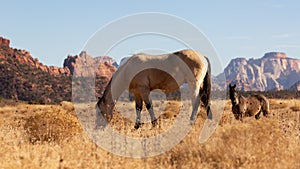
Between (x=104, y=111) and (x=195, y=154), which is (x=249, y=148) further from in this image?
(x=104, y=111)

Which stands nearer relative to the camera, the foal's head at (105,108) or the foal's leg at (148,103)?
the foal's head at (105,108)

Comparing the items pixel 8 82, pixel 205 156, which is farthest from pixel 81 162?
pixel 8 82

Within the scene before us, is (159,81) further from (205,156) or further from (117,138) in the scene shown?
(205,156)

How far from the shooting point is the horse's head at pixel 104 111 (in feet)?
34.3

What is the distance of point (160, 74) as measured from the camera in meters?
11.9

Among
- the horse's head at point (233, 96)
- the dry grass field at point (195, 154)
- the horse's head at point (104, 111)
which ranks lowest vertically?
the dry grass field at point (195, 154)

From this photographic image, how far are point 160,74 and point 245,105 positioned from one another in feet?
11.0

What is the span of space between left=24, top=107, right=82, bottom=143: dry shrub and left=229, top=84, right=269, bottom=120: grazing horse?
542 centimetres

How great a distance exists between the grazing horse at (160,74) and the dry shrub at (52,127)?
2080 millimetres

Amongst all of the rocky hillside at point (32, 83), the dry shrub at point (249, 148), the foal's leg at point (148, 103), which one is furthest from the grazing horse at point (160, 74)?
the rocky hillside at point (32, 83)

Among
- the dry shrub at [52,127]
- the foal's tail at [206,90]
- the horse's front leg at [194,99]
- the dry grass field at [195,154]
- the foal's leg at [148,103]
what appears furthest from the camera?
the foal's tail at [206,90]

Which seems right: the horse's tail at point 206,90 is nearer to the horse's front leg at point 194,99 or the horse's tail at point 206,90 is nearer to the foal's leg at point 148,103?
the horse's front leg at point 194,99

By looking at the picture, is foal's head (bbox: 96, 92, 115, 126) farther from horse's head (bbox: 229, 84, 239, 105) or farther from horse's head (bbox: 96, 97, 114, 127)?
horse's head (bbox: 229, 84, 239, 105)

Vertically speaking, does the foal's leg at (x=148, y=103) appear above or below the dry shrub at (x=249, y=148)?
above
